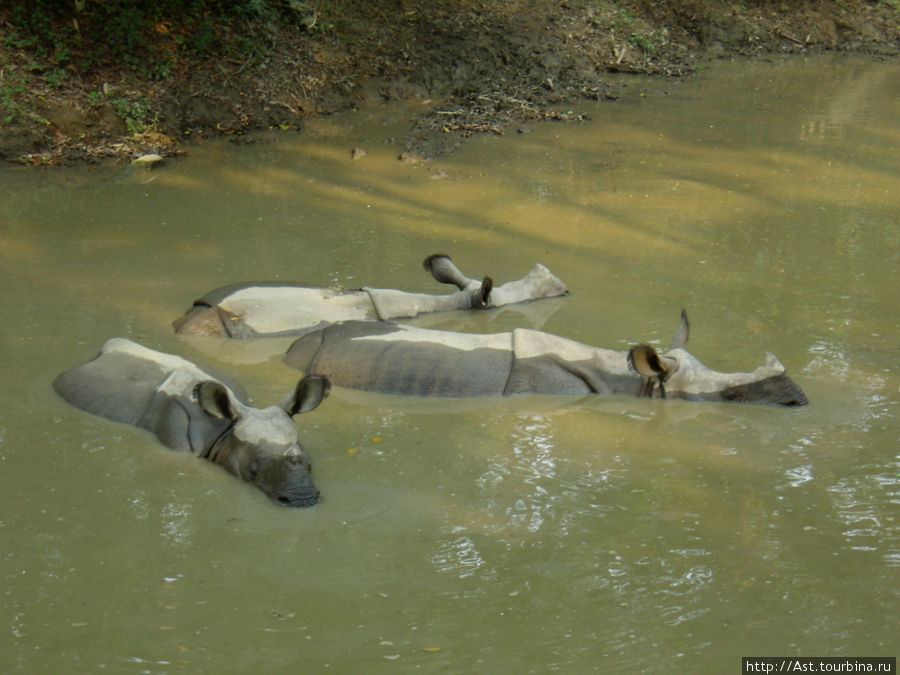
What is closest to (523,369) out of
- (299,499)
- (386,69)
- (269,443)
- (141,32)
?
(269,443)

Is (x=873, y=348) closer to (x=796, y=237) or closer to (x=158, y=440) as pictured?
(x=796, y=237)

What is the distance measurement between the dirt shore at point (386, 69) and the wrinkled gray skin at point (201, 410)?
671 cm

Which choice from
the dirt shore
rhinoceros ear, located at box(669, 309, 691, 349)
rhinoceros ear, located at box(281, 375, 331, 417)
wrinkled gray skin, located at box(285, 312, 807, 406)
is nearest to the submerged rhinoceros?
wrinkled gray skin, located at box(285, 312, 807, 406)

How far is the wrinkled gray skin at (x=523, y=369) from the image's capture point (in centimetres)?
705

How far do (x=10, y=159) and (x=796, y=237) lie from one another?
921 centimetres

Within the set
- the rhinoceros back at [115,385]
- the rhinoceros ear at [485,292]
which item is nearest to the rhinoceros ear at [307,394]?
the rhinoceros back at [115,385]

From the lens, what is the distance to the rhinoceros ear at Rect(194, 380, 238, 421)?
6.07m

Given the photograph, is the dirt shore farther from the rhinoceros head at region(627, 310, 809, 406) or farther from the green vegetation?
the rhinoceros head at region(627, 310, 809, 406)

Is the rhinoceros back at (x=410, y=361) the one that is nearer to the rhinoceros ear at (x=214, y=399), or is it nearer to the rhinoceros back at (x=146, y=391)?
the rhinoceros back at (x=146, y=391)

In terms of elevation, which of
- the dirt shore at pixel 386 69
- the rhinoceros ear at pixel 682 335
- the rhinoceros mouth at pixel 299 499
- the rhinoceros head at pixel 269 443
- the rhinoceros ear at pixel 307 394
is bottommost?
A: the rhinoceros mouth at pixel 299 499

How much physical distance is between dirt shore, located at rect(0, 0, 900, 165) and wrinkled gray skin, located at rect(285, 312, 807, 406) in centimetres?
633

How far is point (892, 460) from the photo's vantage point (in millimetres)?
6234

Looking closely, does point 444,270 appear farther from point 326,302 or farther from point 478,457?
point 478,457

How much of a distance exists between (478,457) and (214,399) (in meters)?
1.63
